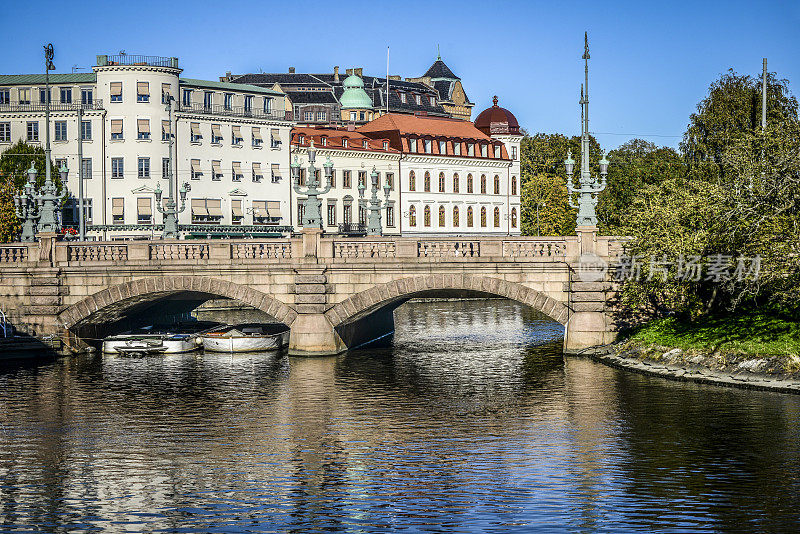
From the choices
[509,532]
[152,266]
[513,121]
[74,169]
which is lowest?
[509,532]

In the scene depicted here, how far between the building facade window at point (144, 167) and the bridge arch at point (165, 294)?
57.6 meters

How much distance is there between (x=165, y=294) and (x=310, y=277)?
887cm

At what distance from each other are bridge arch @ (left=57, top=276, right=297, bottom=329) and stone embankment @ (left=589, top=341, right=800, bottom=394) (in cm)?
1780

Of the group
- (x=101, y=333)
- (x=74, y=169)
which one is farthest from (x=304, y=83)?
(x=101, y=333)

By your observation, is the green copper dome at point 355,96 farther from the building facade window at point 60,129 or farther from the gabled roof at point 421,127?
the building facade window at point 60,129

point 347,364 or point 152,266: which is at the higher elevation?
point 152,266

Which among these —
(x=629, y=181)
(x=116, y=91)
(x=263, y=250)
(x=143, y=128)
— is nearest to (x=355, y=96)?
(x=143, y=128)

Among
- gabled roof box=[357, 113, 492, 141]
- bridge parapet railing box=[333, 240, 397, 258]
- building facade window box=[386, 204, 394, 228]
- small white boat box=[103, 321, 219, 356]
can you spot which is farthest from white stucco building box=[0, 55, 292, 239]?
bridge parapet railing box=[333, 240, 397, 258]

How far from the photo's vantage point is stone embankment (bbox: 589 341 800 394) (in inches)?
1907

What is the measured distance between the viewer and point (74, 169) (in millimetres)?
118250

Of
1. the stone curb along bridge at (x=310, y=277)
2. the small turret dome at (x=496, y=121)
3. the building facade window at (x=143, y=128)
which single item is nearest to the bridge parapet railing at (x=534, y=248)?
the stone curb along bridge at (x=310, y=277)

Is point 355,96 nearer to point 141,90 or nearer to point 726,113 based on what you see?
point 141,90

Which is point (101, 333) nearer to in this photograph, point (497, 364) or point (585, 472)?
point (497, 364)

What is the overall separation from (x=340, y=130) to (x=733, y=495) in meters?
118
